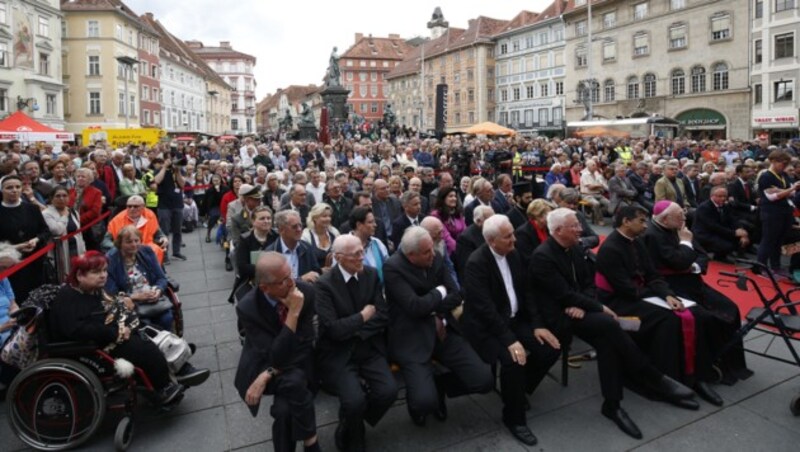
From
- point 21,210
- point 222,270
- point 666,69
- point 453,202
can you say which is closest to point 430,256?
point 453,202

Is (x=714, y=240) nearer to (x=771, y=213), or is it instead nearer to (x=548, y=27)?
(x=771, y=213)

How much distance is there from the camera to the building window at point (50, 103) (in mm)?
40397

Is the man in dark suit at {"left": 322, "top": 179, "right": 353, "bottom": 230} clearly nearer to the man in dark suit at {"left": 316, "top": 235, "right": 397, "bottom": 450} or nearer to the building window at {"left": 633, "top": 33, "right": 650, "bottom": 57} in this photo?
the man in dark suit at {"left": 316, "top": 235, "right": 397, "bottom": 450}

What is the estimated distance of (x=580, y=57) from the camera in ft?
173

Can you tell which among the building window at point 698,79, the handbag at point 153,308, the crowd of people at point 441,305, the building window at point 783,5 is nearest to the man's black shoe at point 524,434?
the crowd of people at point 441,305

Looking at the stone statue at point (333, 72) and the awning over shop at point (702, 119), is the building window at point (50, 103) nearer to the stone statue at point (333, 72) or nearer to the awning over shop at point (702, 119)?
the stone statue at point (333, 72)

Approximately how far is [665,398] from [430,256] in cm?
230

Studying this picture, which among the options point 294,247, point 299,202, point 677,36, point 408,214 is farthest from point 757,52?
point 294,247

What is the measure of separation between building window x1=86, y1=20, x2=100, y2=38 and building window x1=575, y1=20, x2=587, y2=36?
153 ft

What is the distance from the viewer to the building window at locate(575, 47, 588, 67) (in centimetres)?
5203

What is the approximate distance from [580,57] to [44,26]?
48285 mm

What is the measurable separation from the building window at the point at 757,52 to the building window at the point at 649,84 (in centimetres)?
843

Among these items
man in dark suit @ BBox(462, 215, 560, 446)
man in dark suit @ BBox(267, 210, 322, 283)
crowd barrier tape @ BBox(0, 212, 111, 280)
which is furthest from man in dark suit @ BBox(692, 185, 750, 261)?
crowd barrier tape @ BBox(0, 212, 111, 280)

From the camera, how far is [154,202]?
10234mm
